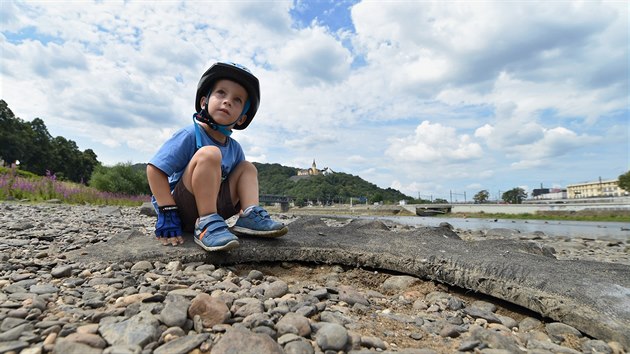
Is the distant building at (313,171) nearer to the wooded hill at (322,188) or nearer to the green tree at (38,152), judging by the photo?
the wooded hill at (322,188)

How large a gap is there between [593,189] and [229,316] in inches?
4760

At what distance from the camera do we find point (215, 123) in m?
2.85

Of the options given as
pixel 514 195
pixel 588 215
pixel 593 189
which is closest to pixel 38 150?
pixel 588 215

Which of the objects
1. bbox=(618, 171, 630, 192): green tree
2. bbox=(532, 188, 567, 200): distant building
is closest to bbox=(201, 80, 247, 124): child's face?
bbox=(618, 171, 630, 192): green tree

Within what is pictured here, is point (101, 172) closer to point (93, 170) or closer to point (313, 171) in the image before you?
point (93, 170)

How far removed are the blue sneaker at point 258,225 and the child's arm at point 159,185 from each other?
2.11 feet

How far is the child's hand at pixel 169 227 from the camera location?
276 centimetres

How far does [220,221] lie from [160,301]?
1092 mm

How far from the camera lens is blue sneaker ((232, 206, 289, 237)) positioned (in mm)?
Answer: 2941

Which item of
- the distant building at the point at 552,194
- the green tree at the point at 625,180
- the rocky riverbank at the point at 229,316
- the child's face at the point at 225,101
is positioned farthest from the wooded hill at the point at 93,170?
the green tree at the point at 625,180

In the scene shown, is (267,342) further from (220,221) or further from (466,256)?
(466,256)

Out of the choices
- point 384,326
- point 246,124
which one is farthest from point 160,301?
point 246,124

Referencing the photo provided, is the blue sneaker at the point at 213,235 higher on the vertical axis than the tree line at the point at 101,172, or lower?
lower

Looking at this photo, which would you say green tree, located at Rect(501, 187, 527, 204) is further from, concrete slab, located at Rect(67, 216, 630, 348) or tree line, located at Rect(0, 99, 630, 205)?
concrete slab, located at Rect(67, 216, 630, 348)
